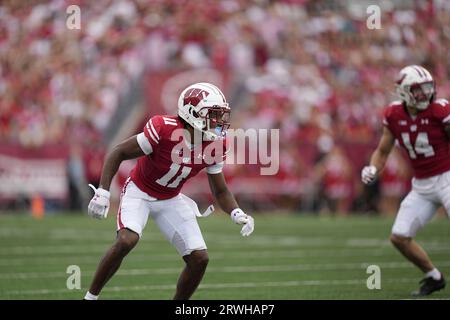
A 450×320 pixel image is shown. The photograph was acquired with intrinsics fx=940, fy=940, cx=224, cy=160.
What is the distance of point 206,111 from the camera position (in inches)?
255

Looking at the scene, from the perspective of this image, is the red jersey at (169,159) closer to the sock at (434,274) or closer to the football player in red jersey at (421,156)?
the football player in red jersey at (421,156)

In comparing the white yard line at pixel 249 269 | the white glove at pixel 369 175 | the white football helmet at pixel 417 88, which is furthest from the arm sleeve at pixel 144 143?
the white yard line at pixel 249 269

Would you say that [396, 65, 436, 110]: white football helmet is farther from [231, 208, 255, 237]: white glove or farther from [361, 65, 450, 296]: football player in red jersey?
[231, 208, 255, 237]: white glove

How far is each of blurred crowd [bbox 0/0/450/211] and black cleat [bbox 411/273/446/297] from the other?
10993 mm

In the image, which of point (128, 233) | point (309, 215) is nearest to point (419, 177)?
point (128, 233)

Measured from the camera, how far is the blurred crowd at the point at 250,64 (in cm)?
1939

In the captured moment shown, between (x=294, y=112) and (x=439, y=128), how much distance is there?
12.1 meters

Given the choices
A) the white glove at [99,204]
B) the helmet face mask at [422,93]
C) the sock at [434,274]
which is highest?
the helmet face mask at [422,93]

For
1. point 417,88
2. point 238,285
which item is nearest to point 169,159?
point 238,285

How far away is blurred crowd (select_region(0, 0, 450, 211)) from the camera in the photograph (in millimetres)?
19391

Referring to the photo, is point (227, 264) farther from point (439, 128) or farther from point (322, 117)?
point (322, 117)

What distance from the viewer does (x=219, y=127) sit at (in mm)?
6508

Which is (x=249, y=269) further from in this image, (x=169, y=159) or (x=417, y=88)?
(x=169, y=159)

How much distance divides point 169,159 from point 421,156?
2731mm
